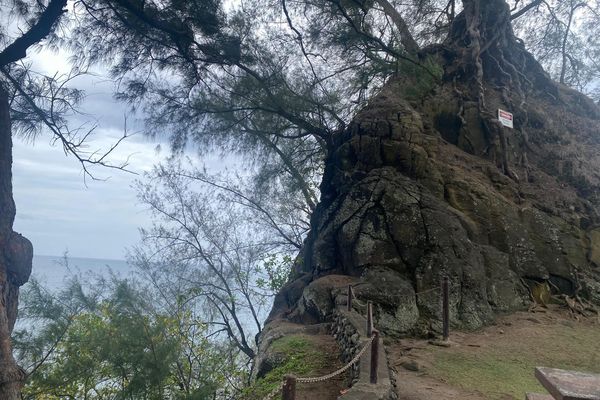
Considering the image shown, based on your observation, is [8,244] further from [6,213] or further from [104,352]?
[104,352]

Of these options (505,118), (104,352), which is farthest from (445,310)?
(505,118)

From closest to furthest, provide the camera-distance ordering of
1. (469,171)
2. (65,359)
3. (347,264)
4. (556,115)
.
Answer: (65,359), (347,264), (469,171), (556,115)

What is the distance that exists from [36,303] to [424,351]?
16.6ft

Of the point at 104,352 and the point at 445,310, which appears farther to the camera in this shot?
the point at 104,352

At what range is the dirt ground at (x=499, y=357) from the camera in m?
4.86

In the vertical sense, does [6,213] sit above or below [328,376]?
above

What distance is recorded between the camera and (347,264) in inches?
323

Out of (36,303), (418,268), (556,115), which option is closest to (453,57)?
(556,115)

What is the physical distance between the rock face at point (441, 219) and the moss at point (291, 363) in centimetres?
107

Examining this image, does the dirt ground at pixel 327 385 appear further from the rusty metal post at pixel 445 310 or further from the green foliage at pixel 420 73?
the green foliage at pixel 420 73

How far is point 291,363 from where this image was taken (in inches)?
227

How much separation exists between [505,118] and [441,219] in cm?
317

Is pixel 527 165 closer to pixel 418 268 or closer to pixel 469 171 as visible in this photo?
pixel 469 171

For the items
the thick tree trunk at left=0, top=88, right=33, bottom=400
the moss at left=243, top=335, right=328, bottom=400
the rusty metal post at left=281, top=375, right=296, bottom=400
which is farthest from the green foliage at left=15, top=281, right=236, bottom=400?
the rusty metal post at left=281, top=375, right=296, bottom=400
